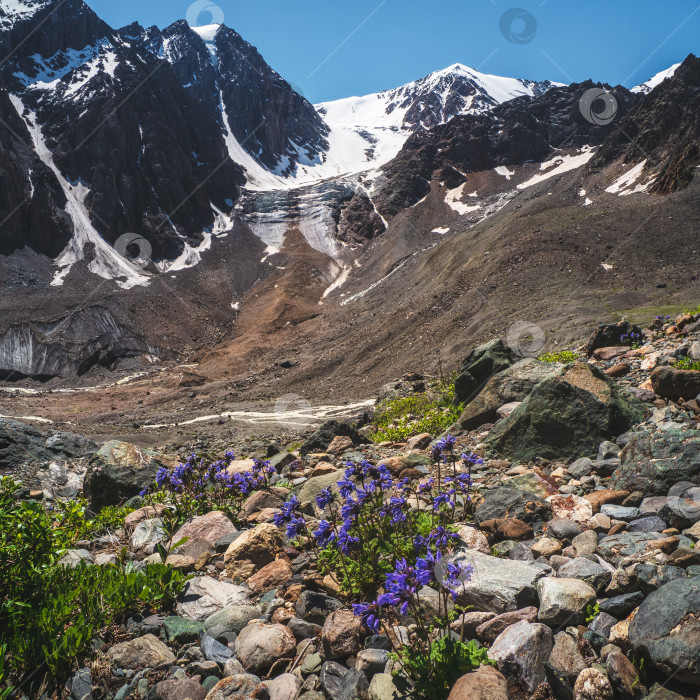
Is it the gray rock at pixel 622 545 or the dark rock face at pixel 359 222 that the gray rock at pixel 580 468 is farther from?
the dark rock face at pixel 359 222

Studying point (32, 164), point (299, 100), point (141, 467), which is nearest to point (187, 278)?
point (32, 164)

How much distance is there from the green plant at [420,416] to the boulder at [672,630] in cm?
809

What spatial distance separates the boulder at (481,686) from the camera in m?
2.81

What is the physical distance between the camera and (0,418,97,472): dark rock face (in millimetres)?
10812

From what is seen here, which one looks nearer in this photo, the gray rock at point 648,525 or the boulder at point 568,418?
the gray rock at point 648,525

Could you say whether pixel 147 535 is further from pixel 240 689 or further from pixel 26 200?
pixel 26 200

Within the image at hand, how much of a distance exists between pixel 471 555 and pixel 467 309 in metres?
32.5

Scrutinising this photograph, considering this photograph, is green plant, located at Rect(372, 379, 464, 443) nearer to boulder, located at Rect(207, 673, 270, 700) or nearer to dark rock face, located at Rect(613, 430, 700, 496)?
dark rock face, located at Rect(613, 430, 700, 496)

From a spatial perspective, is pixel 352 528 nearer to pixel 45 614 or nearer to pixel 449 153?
pixel 45 614

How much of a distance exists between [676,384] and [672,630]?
5534 millimetres

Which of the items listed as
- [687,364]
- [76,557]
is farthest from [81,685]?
[687,364]

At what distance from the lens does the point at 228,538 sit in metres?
5.96

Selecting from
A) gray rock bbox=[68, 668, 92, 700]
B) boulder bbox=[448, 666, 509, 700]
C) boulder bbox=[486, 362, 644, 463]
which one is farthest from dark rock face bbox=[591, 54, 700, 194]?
gray rock bbox=[68, 668, 92, 700]

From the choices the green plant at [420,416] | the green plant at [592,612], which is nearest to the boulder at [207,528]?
the green plant at [592,612]
